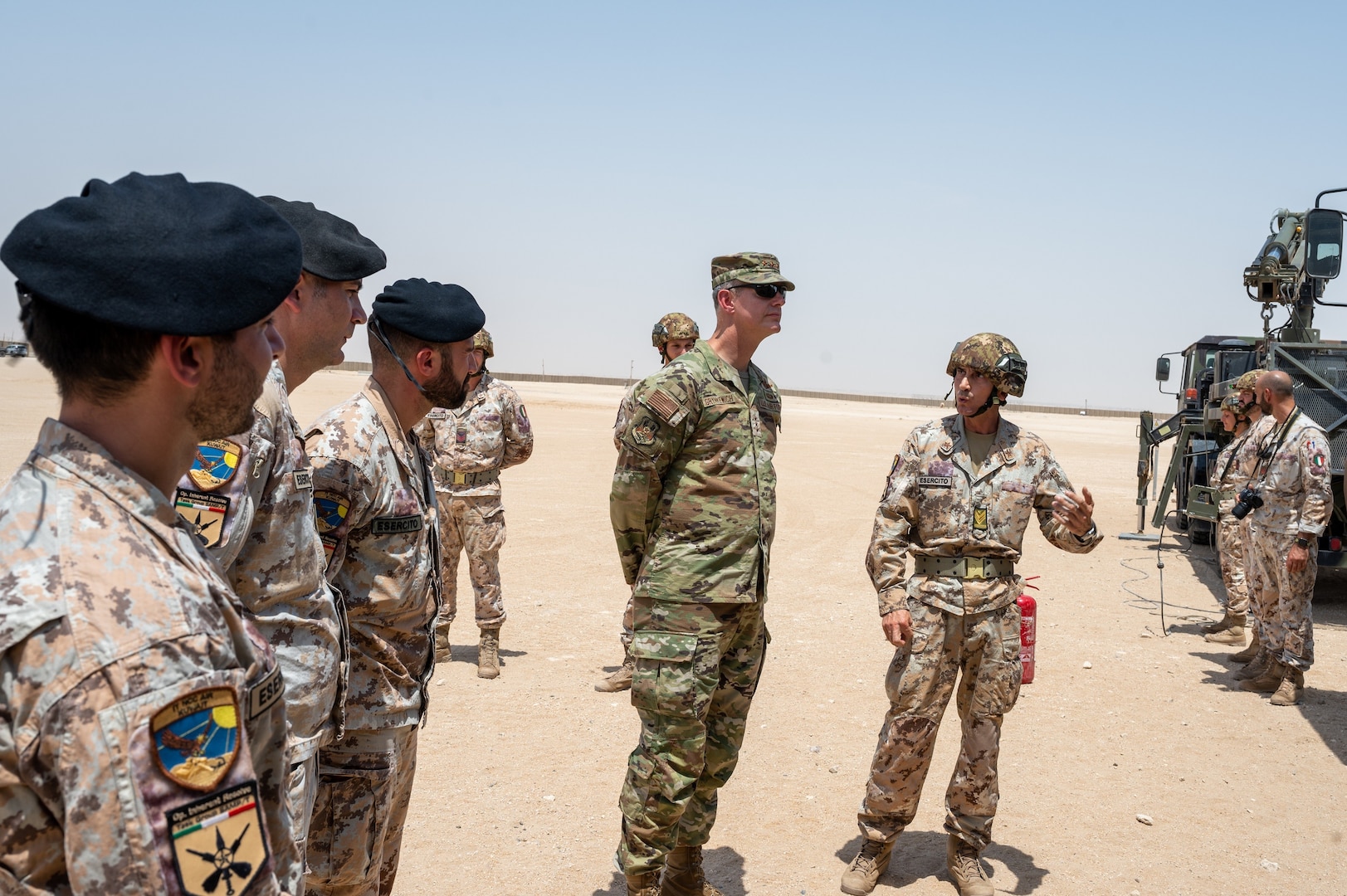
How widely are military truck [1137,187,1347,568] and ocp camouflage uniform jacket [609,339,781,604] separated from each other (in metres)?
7.83

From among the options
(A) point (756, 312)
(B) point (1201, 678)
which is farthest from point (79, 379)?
(B) point (1201, 678)

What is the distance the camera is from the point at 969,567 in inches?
175

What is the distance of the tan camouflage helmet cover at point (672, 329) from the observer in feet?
25.1

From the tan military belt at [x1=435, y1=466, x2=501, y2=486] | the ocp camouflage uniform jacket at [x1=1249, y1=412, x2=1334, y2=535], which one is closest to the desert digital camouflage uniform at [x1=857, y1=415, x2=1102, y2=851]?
the tan military belt at [x1=435, y1=466, x2=501, y2=486]

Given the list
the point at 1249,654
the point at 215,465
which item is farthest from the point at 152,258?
the point at 1249,654

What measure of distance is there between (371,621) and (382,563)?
175 mm

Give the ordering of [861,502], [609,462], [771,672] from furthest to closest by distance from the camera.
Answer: [609,462] → [861,502] → [771,672]

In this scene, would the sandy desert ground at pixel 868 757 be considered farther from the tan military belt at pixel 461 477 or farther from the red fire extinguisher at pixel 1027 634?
the tan military belt at pixel 461 477

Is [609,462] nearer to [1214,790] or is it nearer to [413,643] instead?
[1214,790]

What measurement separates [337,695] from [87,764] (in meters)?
1.40

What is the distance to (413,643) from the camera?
3037 mm

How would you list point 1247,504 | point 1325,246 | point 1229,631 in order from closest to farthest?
1. point 1247,504
2. point 1229,631
3. point 1325,246

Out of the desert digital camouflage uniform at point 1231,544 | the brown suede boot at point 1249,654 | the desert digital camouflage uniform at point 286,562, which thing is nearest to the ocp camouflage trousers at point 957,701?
the desert digital camouflage uniform at point 286,562

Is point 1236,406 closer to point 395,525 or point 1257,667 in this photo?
point 1257,667
